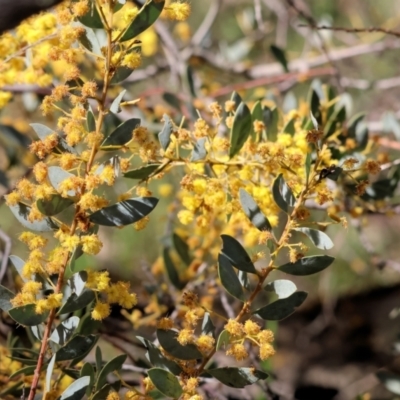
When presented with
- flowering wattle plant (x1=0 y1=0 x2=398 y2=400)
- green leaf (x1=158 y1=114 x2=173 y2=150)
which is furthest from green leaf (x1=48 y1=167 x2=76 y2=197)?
green leaf (x1=158 y1=114 x2=173 y2=150)

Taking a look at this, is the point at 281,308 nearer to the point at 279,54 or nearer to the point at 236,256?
the point at 236,256

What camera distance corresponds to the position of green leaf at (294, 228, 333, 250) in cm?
62

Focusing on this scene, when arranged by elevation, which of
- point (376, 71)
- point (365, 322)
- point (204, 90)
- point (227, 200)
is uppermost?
point (227, 200)

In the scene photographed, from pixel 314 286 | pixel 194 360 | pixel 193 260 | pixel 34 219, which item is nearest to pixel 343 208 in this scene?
pixel 193 260

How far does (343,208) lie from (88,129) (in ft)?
1.58

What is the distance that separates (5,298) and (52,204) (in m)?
0.13

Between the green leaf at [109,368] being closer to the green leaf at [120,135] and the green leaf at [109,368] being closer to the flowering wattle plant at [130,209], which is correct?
the flowering wattle plant at [130,209]

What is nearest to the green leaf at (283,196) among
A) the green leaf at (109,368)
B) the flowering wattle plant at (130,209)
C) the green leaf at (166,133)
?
the flowering wattle plant at (130,209)

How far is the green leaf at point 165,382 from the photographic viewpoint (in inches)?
23.6

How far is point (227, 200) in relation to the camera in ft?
2.38

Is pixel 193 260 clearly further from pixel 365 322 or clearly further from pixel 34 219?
pixel 365 322

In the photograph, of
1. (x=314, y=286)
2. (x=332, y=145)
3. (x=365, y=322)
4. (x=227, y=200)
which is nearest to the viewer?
(x=227, y=200)

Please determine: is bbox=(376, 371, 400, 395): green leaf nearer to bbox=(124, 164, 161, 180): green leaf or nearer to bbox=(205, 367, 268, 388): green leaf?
bbox=(205, 367, 268, 388): green leaf

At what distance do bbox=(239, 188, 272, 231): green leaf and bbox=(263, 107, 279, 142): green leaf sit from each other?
22 cm
